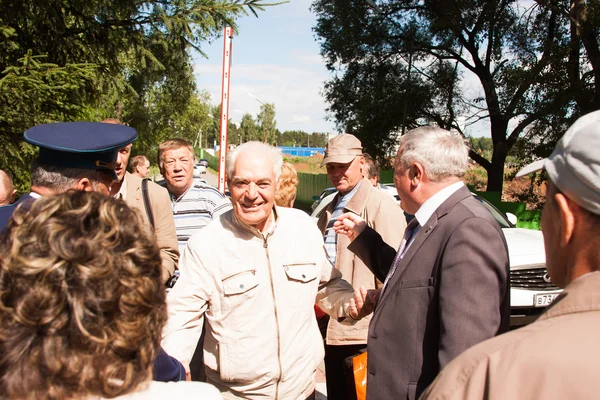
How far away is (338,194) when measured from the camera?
4.39 m

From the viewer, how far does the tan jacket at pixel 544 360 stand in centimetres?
99

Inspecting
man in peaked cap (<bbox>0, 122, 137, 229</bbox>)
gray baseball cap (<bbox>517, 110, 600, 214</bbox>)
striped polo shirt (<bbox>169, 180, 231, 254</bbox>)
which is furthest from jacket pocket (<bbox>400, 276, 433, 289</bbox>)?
striped polo shirt (<bbox>169, 180, 231, 254</bbox>)

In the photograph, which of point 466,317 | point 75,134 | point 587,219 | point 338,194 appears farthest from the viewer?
point 338,194

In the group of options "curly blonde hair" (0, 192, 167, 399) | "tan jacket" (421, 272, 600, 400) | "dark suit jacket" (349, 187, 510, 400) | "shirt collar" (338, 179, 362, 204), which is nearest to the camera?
"tan jacket" (421, 272, 600, 400)

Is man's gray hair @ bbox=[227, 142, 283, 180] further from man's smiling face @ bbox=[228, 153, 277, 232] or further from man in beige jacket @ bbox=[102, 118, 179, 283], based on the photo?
man in beige jacket @ bbox=[102, 118, 179, 283]

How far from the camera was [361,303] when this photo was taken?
8.95ft

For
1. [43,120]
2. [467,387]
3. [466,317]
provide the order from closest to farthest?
[467,387] < [466,317] < [43,120]

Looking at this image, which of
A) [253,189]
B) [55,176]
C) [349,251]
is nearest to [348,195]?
[349,251]

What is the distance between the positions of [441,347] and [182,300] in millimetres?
1138

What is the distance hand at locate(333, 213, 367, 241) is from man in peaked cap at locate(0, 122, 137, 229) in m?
→ 1.27

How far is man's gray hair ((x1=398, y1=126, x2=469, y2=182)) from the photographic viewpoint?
2469 mm

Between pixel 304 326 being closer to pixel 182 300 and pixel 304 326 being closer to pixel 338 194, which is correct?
pixel 182 300

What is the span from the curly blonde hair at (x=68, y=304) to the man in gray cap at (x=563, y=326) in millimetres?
679

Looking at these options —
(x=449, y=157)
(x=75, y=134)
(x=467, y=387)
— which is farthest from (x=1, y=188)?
(x=467, y=387)
